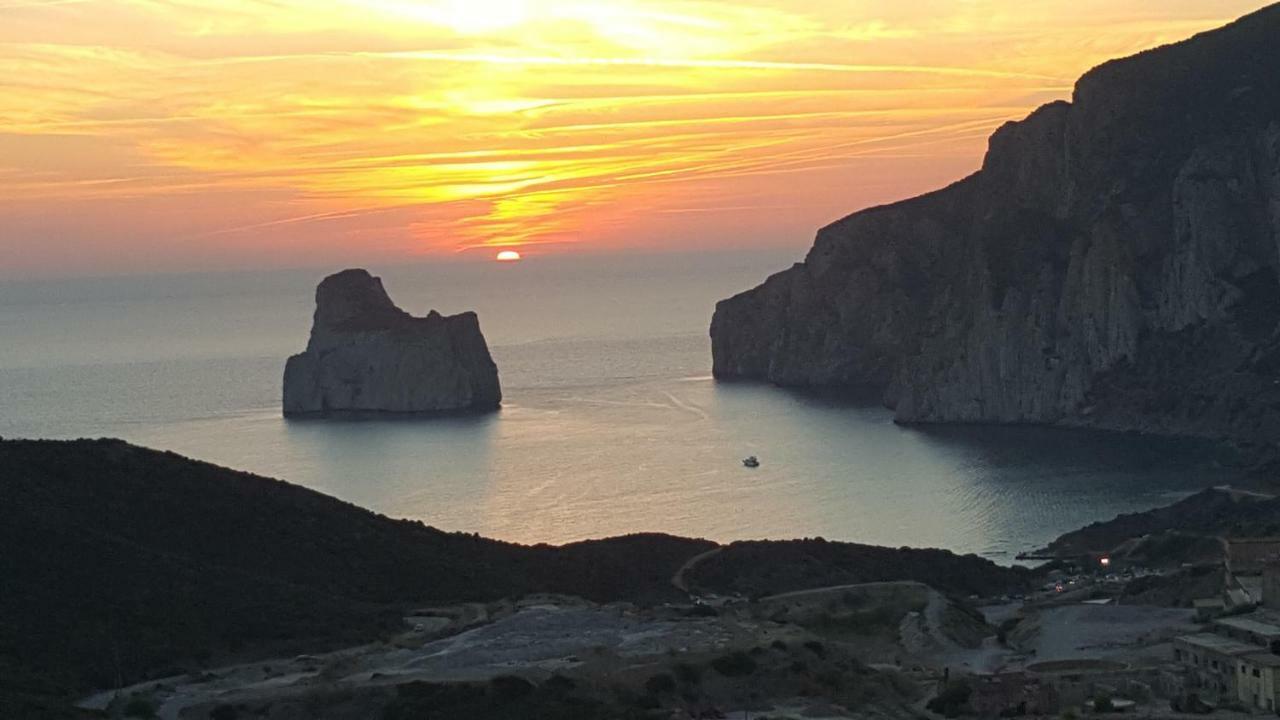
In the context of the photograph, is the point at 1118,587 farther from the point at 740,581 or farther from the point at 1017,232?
the point at 1017,232

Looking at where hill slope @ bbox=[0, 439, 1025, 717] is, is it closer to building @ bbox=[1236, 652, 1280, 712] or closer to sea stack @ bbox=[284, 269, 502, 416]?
building @ bbox=[1236, 652, 1280, 712]

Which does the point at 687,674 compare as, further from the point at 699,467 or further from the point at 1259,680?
the point at 699,467

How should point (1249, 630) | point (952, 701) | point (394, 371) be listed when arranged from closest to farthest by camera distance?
point (952, 701) → point (1249, 630) → point (394, 371)

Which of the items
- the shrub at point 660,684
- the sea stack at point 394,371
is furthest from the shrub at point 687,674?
the sea stack at point 394,371

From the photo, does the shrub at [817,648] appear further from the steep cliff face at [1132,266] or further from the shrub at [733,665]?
the steep cliff face at [1132,266]

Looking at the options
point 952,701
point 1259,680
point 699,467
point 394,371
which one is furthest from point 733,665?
point 394,371
